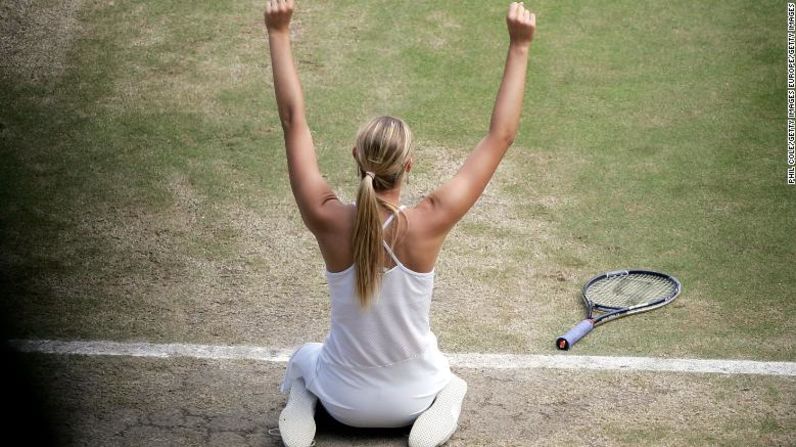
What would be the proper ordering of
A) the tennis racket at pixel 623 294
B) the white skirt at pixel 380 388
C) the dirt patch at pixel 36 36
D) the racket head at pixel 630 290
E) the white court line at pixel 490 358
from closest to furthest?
the white skirt at pixel 380 388
the white court line at pixel 490 358
the tennis racket at pixel 623 294
the racket head at pixel 630 290
the dirt patch at pixel 36 36

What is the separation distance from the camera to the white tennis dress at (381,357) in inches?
197

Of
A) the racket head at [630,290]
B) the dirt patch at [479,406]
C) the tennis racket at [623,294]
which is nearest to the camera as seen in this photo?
the dirt patch at [479,406]

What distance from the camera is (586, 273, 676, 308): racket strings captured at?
6805 millimetres

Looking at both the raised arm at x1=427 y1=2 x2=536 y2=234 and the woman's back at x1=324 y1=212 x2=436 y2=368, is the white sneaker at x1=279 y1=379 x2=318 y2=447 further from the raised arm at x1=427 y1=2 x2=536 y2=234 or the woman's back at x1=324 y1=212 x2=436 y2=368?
the raised arm at x1=427 y1=2 x2=536 y2=234

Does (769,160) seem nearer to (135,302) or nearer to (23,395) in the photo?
(135,302)

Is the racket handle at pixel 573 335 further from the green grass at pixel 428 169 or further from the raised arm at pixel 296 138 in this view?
the raised arm at pixel 296 138

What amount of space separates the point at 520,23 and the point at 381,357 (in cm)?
168

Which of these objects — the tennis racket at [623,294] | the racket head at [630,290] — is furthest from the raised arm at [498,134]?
the racket head at [630,290]

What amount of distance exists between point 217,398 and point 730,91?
5782mm

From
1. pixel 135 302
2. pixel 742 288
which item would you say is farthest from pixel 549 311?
pixel 135 302

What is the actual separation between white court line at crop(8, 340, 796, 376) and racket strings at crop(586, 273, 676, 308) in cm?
59

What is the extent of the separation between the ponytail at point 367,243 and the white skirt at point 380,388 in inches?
16.1

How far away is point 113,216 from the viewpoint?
7.91m

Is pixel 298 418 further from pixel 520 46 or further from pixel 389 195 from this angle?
pixel 520 46
